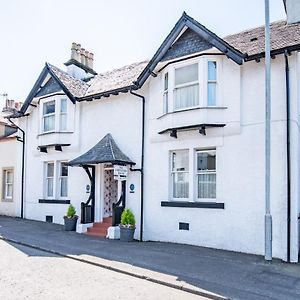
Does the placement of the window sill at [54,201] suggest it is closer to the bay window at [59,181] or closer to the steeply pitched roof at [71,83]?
the bay window at [59,181]

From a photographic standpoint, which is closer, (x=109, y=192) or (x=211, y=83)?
(x=211, y=83)

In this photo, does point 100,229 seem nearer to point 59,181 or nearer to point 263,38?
point 59,181

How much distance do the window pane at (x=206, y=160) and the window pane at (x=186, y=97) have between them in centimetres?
182

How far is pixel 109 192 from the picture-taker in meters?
16.0

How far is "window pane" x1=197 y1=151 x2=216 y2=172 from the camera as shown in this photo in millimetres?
12117

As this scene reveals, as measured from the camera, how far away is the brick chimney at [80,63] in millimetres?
19125

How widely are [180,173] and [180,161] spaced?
458mm

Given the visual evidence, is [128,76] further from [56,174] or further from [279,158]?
[279,158]

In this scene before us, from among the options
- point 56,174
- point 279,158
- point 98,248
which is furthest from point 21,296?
point 56,174

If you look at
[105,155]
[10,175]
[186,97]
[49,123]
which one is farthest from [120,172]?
[10,175]

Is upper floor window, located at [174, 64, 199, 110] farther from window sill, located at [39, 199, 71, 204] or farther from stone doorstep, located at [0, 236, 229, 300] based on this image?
window sill, located at [39, 199, 71, 204]

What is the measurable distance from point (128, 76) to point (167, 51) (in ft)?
11.0

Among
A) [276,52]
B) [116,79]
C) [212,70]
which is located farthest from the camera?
[116,79]

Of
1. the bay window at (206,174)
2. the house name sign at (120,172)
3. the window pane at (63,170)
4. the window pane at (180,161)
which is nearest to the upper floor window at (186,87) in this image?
the window pane at (180,161)
